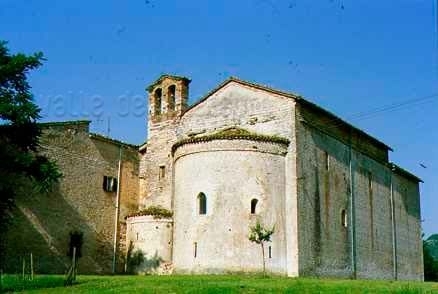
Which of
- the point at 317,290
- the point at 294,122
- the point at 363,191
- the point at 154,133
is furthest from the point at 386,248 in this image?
the point at 317,290

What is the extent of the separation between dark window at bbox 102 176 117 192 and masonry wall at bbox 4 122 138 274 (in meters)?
0.23

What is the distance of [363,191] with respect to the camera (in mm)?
35812

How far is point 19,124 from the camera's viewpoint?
26656 mm

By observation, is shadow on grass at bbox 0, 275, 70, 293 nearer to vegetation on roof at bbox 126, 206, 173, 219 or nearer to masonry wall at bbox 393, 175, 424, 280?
vegetation on roof at bbox 126, 206, 173, 219

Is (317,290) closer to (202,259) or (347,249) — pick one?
(202,259)

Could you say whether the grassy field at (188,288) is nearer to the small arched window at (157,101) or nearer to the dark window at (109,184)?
the dark window at (109,184)

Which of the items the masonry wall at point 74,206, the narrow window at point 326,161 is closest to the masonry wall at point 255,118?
the narrow window at point 326,161

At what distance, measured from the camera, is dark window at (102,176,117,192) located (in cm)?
3512

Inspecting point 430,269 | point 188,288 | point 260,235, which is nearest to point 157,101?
point 260,235

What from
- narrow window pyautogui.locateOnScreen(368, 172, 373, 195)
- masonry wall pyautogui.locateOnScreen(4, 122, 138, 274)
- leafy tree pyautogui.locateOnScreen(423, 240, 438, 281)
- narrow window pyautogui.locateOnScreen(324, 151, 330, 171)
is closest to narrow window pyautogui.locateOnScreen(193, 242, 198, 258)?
masonry wall pyautogui.locateOnScreen(4, 122, 138, 274)

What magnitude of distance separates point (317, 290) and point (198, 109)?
17.8 m

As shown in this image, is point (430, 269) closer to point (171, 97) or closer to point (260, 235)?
point (171, 97)

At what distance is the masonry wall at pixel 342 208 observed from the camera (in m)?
29.7

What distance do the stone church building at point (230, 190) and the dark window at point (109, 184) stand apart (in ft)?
0.39
